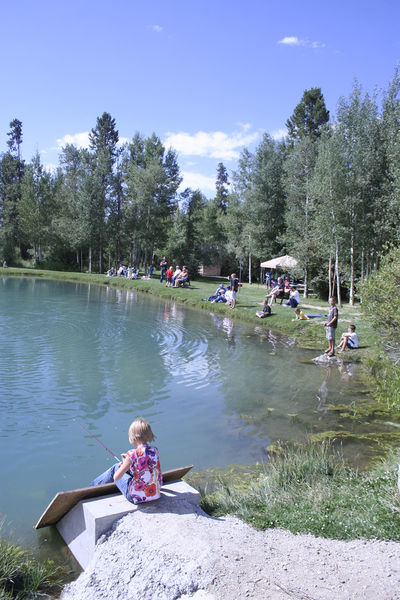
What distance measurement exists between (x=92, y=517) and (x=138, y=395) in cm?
593

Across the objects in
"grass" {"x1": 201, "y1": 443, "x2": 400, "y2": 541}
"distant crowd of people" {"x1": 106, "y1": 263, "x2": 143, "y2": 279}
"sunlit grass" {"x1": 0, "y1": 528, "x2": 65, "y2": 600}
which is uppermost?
"distant crowd of people" {"x1": 106, "y1": 263, "x2": 143, "y2": 279}

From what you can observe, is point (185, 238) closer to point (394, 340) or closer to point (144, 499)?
point (394, 340)

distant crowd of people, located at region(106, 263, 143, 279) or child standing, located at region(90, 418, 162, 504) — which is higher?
distant crowd of people, located at region(106, 263, 143, 279)

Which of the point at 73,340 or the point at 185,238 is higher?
the point at 185,238

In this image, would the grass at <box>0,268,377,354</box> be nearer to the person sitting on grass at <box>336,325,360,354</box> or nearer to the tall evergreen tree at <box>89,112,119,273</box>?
the person sitting on grass at <box>336,325,360,354</box>

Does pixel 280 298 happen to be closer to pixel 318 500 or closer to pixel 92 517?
pixel 318 500

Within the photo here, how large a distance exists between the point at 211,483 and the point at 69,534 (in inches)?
89.3

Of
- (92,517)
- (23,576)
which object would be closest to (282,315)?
(92,517)

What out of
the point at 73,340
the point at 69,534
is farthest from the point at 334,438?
the point at 73,340

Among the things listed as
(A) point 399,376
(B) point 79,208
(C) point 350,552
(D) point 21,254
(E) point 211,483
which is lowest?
(E) point 211,483

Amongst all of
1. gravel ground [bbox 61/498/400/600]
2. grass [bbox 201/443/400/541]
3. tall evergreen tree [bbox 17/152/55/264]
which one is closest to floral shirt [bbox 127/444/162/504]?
gravel ground [bbox 61/498/400/600]

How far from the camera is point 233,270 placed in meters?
57.2

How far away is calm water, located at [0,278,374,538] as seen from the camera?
743 centimetres

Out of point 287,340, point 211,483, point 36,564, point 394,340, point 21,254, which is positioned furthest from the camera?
point 21,254
